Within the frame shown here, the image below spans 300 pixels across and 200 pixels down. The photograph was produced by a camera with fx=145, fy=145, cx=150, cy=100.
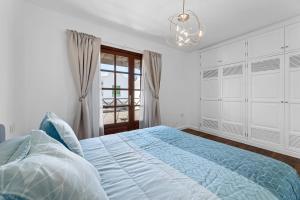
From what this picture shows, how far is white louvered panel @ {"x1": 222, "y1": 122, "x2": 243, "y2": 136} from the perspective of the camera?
3.39 metres

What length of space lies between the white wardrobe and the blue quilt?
216 centimetres

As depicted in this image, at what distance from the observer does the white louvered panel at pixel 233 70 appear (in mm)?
Result: 3340

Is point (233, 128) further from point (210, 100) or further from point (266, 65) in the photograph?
point (266, 65)

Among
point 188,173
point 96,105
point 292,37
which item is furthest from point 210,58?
point 188,173

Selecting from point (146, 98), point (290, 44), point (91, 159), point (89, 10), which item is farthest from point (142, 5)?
point (290, 44)

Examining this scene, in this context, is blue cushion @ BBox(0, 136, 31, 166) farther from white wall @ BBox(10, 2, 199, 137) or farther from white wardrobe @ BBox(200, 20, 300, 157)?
white wardrobe @ BBox(200, 20, 300, 157)

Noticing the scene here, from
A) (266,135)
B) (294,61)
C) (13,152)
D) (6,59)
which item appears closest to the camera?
(13,152)

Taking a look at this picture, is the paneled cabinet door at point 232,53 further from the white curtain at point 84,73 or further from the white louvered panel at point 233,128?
the white curtain at point 84,73

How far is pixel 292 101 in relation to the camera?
2.63 meters

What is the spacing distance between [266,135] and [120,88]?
10.7ft

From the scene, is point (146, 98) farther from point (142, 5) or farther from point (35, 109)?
point (35, 109)

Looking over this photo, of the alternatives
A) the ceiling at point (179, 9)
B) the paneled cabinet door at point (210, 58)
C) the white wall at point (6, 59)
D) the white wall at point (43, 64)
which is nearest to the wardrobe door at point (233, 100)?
the paneled cabinet door at point (210, 58)

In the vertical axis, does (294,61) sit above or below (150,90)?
above

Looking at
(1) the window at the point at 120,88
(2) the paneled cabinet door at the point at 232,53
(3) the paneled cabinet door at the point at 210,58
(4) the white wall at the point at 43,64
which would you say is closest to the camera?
(4) the white wall at the point at 43,64
